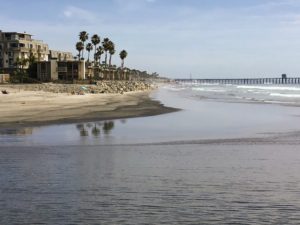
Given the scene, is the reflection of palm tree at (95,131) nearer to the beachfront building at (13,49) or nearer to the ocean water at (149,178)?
the ocean water at (149,178)

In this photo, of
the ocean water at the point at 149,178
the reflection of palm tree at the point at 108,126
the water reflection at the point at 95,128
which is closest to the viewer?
the ocean water at the point at 149,178

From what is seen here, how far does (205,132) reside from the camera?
1989 centimetres

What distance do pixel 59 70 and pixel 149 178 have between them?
7763cm

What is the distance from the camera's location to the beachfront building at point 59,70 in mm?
81188

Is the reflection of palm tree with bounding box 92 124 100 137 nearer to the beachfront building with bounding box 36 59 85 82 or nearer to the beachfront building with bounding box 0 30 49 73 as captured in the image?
the beachfront building with bounding box 36 59 85 82

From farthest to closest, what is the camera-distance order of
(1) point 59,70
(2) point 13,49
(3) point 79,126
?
(2) point 13,49, (1) point 59,70, (3) point 79,126

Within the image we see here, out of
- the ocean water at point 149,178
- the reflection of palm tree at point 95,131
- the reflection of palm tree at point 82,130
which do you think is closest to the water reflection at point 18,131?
the ocean water at point 149,178

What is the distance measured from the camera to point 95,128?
69.9ft

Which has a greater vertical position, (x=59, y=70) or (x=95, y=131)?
(x=59, y=70)

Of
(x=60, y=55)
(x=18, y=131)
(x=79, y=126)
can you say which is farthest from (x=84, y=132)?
(x=60, y=55)

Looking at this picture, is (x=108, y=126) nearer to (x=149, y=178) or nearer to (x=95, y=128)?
(x=95, y=128)

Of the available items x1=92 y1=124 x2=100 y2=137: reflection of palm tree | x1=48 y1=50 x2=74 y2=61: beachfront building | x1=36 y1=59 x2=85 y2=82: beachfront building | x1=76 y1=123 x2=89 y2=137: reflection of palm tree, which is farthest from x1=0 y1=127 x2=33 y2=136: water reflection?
x1=48 y1=50 x2=74 y2=61: beachfront building

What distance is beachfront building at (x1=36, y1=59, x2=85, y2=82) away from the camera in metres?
81.2

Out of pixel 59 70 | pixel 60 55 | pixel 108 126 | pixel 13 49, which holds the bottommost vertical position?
pixel 108 126
